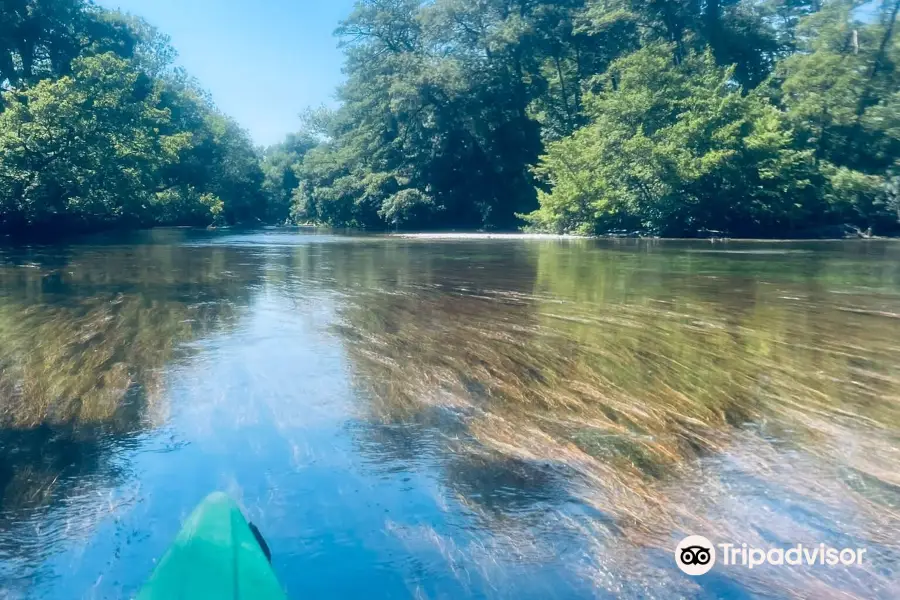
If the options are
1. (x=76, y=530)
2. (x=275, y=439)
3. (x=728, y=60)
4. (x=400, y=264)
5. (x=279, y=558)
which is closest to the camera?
(x=279, y=558)

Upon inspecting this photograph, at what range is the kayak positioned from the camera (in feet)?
7.12

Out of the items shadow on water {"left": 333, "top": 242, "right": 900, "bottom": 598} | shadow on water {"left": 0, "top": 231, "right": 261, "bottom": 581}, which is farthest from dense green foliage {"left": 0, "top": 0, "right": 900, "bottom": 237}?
shadow on water {"left": 333, "top": 242, "right": 900, "bottom": 598}

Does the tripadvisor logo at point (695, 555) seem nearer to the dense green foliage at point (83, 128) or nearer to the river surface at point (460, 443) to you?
the river surface at point (460, 443)

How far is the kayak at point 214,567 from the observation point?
7.12ft

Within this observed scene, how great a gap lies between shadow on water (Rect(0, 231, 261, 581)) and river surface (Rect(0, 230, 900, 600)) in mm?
25

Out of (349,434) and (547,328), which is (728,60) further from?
(349,434)

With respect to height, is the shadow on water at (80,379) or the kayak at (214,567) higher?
the kayak at (214,567)

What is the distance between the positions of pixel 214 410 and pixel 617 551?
11.0 ft

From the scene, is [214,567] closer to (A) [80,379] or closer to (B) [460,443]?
(B) [460,443]

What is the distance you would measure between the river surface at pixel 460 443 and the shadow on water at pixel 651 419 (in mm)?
21

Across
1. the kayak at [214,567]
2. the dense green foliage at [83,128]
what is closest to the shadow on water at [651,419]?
the kayak at [214,567]

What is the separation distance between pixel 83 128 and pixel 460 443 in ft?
100

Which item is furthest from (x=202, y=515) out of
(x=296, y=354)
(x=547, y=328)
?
(x=547, y=328)

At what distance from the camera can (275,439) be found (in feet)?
15.4
